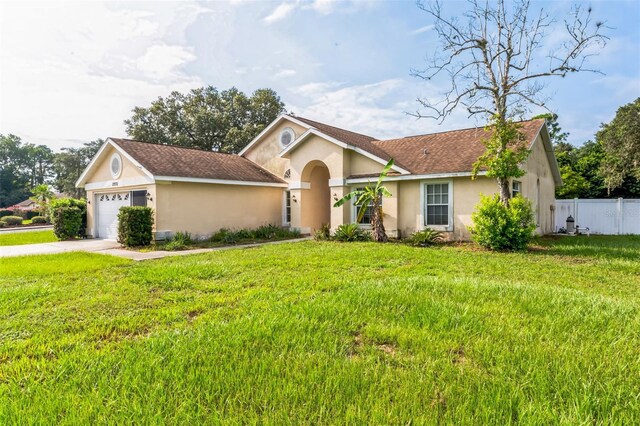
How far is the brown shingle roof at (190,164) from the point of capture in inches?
628

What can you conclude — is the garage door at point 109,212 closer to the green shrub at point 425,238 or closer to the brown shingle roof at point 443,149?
the green shrub at point 425,238

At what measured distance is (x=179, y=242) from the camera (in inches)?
561

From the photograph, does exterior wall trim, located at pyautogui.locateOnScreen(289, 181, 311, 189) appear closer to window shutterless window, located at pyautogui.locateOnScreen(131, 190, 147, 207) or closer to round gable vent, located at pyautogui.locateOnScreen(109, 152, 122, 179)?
window shutterless window, located at pyautogui.locateOnScreen(131, 190, 147, 207)

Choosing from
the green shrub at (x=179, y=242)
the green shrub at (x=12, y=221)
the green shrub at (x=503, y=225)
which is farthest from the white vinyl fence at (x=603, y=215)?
the green shrub at (x=12, y=221)

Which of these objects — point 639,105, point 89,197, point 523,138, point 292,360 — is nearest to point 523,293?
point 292,360

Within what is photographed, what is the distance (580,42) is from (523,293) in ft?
39.7

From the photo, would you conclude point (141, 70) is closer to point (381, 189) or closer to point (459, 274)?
point (381, 189)

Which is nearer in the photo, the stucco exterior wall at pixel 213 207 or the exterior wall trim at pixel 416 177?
the exterior wall trim at pixel 416 177

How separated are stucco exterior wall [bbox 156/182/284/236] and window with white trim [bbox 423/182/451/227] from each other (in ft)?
28.1

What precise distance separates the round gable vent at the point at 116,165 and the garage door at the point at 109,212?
100 cm

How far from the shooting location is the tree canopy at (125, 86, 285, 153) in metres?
34.7

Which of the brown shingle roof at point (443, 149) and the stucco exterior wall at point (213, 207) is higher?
the brown shingle roof at point (443, 149)

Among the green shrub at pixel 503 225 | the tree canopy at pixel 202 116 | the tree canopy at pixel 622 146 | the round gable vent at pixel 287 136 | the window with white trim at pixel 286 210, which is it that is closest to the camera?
the green shrub at pixel 503 225

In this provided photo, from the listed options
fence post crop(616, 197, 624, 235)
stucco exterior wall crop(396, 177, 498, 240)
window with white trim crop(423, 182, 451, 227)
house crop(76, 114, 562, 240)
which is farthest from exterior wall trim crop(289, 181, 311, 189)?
fence post crop(616, 197, 624, 235)
